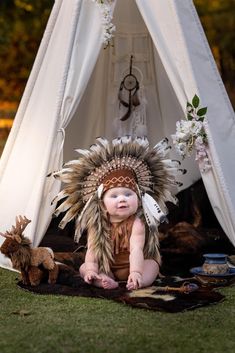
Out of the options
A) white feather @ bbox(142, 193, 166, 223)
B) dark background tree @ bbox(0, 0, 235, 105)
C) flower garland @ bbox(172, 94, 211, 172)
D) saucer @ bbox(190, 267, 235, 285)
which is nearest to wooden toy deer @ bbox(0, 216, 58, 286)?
white feather @ bbox(142, 193, 166, 223)

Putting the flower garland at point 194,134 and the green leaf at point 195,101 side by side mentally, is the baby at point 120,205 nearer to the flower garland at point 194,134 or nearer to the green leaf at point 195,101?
the flower garland at point 194,134

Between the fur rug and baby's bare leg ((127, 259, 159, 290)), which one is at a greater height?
baby's bare leg ((127, 259, 159, 290))

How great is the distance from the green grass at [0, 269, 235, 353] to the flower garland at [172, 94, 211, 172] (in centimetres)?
102

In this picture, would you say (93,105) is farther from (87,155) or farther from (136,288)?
(136,288)

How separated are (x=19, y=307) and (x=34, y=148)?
147cm

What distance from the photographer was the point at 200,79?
5.21m

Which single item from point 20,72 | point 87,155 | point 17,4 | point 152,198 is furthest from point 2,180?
point 20,72

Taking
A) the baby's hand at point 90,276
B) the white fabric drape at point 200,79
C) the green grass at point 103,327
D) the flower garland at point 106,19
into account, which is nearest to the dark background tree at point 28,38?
the flower garland at point 106,19

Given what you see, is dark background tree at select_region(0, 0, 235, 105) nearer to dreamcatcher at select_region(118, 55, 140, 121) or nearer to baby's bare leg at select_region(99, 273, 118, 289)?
dreamcatcher at select_region(118, 55, 140, 121)

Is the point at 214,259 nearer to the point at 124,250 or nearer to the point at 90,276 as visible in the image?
the point at 124,250

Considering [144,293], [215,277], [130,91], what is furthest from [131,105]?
[144,293]

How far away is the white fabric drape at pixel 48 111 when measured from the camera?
5066mm

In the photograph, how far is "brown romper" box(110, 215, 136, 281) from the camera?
15.6 ft

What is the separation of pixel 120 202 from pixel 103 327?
3.42ft
